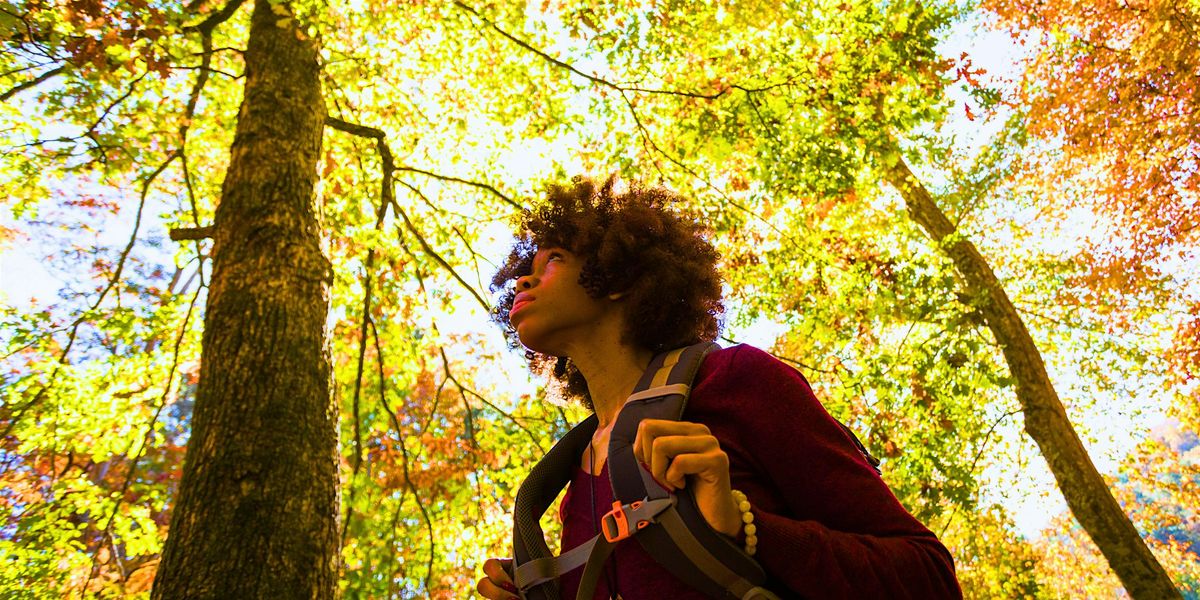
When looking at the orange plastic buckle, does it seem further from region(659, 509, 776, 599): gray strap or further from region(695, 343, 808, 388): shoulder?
region(695, 343, 808, 388): shoulder

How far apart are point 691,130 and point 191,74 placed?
6.71 meters

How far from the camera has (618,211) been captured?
95.4 inches

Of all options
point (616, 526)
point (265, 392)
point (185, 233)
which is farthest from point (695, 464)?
point (185, 233)

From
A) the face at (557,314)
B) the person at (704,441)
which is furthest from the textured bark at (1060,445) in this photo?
the face at (557,314)

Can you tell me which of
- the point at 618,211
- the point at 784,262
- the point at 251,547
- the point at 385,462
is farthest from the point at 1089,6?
the point at 251,547

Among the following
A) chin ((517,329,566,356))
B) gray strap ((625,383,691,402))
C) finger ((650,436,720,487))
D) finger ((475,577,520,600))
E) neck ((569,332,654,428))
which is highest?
chin ((517,329,566,356))

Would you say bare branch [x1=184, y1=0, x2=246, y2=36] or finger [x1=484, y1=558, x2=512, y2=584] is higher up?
bare branch [x1=184, y1=0, x2=246, y2=36]

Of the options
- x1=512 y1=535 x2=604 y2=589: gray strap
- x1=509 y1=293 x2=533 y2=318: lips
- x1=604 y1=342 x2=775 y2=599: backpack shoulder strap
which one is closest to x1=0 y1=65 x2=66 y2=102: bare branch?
x1=509 y1=293 x2=533 y2=318: lips

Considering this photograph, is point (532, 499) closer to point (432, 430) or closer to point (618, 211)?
point (618, 211)

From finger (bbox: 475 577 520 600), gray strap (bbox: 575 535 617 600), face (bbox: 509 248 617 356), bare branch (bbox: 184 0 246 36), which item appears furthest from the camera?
bare branch (bbox: 184 0 246 36)

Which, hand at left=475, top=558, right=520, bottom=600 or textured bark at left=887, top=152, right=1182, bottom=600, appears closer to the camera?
hand at left=475, top=558, right=520, bottom=600

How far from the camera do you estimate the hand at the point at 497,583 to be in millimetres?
A: 1785

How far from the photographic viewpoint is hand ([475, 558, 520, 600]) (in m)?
1.79

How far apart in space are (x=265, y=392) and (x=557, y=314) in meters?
1.82
